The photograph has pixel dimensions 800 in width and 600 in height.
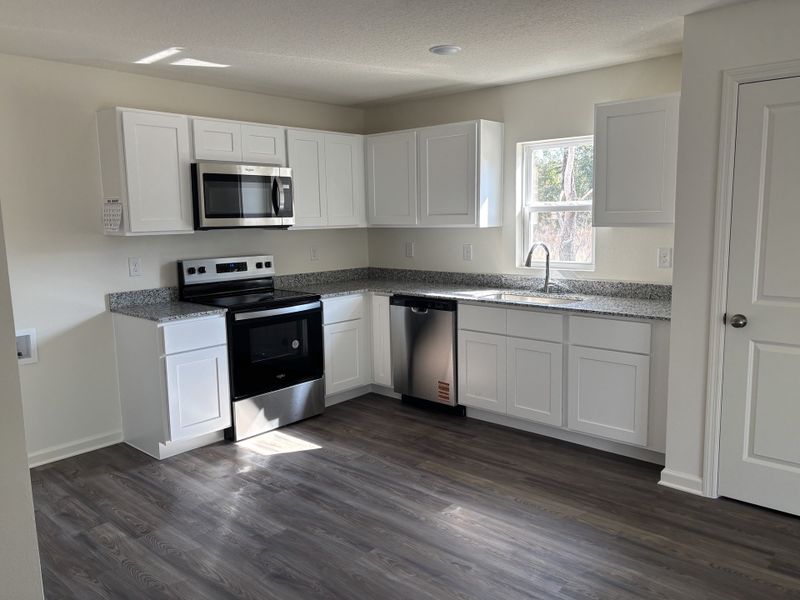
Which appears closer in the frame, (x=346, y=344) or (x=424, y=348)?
(x=424, y=348)

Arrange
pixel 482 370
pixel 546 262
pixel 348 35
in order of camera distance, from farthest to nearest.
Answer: pixel 546 262 < pixel 482 370 < pixel 348 35

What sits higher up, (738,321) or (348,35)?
(348,35)

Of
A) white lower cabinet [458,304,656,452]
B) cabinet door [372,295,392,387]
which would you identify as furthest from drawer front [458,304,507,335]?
cabinet door [372,295,392,387]

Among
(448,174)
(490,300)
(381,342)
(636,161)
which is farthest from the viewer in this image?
(381,342)

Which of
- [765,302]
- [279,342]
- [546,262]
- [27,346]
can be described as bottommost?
[279,342]

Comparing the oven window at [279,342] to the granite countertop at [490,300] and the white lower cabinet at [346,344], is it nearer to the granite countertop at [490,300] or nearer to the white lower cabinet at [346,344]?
the white lower cabinet at [346,344]

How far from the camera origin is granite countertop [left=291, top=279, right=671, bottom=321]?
348 cm

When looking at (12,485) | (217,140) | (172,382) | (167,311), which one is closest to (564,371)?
(172,382)

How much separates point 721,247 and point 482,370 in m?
1.73

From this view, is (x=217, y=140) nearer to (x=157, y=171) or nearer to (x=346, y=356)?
(x=157, y=171)

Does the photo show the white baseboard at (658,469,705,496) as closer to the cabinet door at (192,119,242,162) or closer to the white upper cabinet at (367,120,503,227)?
the white upper cabinet at (367,120,503,227)

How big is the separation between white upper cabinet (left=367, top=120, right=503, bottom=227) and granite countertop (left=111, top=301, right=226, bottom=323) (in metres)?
1.73

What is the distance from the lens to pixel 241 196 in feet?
13.5

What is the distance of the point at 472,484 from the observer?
3.30 metres
